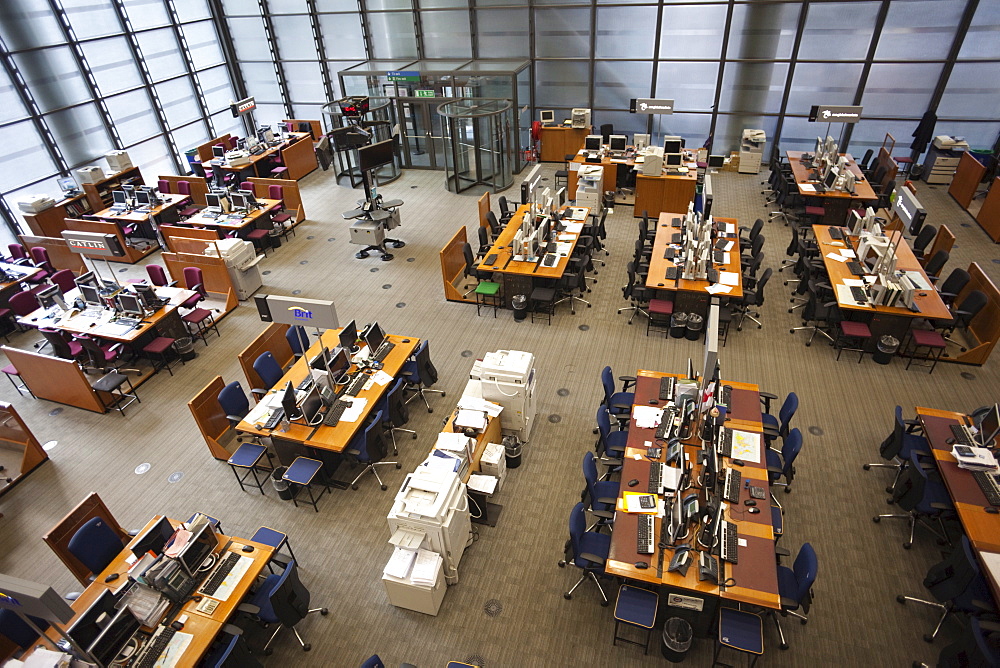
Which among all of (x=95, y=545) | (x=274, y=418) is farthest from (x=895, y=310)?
(x=95, y=545)

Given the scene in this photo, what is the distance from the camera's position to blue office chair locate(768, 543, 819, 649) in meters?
5.04

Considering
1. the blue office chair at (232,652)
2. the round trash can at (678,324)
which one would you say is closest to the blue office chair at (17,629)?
the blue office chair at (232,652)

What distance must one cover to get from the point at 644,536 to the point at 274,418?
4.79 m

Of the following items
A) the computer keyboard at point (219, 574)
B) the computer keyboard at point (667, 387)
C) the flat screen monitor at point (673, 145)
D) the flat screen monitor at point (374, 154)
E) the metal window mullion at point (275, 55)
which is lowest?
the computer keyboard at point (219, 574)

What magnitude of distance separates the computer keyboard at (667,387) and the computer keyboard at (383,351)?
13.0ft

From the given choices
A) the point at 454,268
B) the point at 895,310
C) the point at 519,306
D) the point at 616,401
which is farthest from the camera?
the point at 454,268

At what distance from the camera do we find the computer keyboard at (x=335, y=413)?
7218 millimetres

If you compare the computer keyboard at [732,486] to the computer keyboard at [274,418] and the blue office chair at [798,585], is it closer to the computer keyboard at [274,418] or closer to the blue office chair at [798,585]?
the blue office chair at [798,585]

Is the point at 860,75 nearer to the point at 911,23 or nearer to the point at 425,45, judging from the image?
the point at 911,23

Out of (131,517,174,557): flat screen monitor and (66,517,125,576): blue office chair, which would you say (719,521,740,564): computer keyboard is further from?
(66,517,125,576): blue office chair

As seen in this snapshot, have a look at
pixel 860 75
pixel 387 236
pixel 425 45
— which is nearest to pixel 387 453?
pixel 387 236

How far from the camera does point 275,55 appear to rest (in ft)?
59.9

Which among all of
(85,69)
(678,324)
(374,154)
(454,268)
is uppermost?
(85,69)

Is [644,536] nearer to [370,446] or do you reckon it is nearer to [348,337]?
[370,446]
